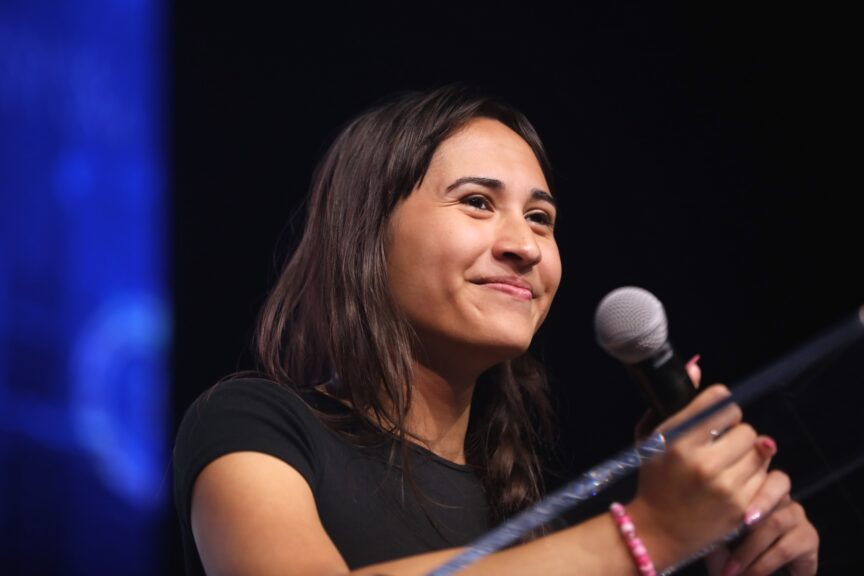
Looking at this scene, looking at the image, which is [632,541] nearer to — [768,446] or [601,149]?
[768,446]

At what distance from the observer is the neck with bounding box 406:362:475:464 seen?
5.21 feet

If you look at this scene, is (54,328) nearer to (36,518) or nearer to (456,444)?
(36,518)

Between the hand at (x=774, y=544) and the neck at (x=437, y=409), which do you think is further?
the neck at (x=437, y=409)

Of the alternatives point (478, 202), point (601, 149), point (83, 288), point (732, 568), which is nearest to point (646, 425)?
point (732, 568)

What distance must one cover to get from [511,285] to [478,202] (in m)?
0.16

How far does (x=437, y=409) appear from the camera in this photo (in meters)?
1.61

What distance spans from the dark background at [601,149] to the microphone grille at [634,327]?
2446 mm

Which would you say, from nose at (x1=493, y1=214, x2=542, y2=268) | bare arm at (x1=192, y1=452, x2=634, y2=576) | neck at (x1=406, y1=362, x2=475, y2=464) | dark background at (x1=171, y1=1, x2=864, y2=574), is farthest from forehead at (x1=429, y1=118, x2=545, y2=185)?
dark background at (x1=171, y1=1, x2=864, y2=574)

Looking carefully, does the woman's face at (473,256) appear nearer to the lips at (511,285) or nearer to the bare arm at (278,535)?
the lips at (511,285)

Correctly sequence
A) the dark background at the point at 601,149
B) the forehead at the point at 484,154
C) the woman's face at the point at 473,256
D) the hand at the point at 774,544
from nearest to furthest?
1. the hand at the point at 774,544
2. the woman's face at the point at 473,256
3. the forehead at the point at 484,154
4. the dark background at the point at 601,149

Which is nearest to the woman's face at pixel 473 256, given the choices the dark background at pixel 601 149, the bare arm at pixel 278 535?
the bare arm at pixel 278 535

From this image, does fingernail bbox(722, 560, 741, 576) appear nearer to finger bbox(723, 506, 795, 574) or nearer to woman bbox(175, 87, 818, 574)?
finger bbox(723, 506, 795, 574)

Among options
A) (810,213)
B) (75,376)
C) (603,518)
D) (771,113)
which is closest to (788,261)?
(810,213)

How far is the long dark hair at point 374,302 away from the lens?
1.55m
